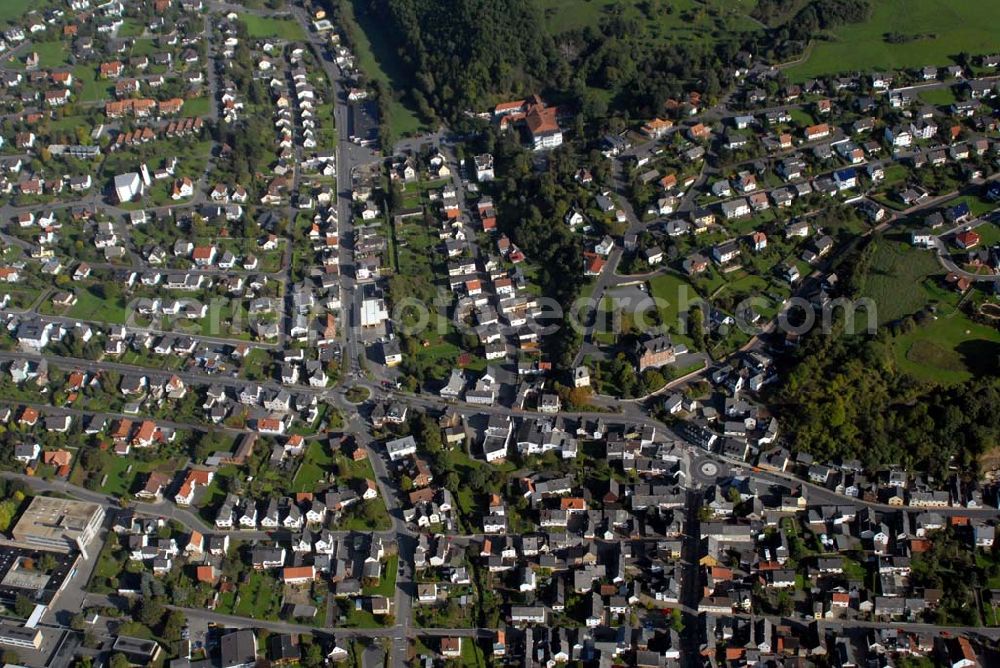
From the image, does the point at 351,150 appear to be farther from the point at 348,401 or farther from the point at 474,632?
the point at 474,632

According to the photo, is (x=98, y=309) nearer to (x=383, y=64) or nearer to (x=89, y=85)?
(x=89, y=85)

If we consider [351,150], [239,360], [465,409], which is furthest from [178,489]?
[351,150]

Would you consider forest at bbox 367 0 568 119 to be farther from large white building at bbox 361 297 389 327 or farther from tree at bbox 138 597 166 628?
tree at bbox 138 597 166 628

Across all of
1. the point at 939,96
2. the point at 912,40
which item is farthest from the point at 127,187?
the point at 912,40

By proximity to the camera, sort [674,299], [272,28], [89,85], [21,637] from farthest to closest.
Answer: [272,28]
[89,85]
[674,299]
[21,637]

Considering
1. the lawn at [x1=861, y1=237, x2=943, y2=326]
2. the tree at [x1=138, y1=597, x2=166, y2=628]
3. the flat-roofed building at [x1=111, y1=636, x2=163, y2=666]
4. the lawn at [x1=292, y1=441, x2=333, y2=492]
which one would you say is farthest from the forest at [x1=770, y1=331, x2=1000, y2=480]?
the flat-roofed building at [x1=111, y1=636, x2=163, y2=666]

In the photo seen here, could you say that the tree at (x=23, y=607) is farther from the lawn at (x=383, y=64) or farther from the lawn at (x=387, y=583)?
the lawn at (x=383, y=64)

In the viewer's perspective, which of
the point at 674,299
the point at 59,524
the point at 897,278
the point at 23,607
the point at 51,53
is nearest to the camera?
the point at 23,607
